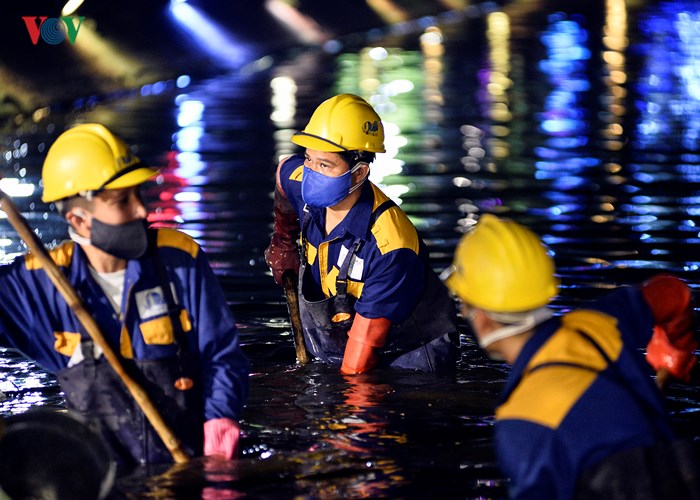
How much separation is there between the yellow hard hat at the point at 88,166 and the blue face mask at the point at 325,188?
219 cm

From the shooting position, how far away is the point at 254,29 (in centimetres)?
2934

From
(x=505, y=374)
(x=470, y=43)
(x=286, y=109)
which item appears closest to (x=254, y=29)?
(x=470, y=43)

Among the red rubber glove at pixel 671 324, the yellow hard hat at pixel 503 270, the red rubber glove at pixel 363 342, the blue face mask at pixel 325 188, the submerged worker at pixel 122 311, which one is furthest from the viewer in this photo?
the red rubber glove at pixel 363 342

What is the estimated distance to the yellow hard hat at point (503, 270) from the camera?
4113 millimetres

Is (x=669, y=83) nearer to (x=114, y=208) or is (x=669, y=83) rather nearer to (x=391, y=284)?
(x=391, y=284)

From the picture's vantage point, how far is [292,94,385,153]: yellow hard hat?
729 centimetres

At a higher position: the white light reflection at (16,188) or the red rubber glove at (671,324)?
the white light reflection at (16,188)

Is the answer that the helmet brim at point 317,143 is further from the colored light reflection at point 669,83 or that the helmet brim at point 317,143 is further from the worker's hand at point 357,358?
the colored light reflection at point 669,83

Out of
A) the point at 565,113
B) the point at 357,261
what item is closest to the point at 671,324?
the point at 357,261

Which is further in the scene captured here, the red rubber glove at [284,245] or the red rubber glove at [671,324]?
the red rubber glove at [284,245]

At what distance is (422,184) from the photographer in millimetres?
14742

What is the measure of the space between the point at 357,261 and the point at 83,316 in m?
2.65

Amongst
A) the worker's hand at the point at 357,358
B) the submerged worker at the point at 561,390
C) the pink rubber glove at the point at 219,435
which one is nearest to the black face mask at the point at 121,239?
the pink rubber glove at the point at 219,435

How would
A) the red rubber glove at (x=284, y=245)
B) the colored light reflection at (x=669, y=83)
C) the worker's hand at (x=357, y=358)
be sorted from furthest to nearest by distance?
the colored light reflection at (x=669, y=83) < the red rubber glove at (x=284, y=245) < the worker's hand at (x=357, y=358)
